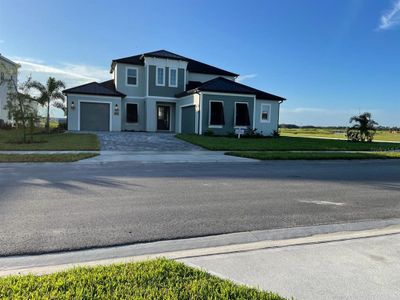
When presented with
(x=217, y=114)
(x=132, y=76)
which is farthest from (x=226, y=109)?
(x=132, y=76)

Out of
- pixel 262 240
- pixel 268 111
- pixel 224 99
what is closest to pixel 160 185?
pixel 262 240

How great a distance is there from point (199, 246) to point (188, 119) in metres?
24.7

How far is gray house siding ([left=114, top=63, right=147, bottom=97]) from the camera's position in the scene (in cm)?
3058

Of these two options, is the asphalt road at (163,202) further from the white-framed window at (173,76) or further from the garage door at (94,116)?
the white-framed window at (173,76)

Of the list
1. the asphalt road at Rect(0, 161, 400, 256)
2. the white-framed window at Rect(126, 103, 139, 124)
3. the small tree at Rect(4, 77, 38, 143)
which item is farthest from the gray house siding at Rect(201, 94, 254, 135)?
the asphalt road at Rect(0, 161, 400, 256)

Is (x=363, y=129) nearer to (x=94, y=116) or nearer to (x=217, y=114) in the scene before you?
(x=217, y=114)

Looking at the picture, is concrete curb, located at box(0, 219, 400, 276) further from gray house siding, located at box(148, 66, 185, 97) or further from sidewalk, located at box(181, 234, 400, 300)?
gray house siding, located at box(148, 66, 185, 97)

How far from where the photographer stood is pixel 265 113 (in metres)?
30.6

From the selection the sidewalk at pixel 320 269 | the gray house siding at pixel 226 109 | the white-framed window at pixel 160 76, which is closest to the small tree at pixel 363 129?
the gray house siding at pixel 226 109

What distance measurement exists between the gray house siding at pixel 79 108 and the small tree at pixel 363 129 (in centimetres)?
2118

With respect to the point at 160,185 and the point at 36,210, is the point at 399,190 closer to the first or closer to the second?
the point at 160,185

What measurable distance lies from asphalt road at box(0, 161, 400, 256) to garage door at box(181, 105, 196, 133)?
16.7m

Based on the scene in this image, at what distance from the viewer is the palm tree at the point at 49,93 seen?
27.4 m

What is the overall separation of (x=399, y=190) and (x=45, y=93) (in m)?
27.0
